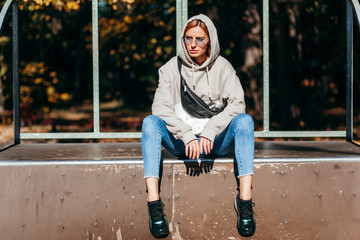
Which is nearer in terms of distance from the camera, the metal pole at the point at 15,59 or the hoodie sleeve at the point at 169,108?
the hoodie sleeve at the point at 169,108

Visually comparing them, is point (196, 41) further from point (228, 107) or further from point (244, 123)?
point (244, 123)

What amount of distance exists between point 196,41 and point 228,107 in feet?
1.65

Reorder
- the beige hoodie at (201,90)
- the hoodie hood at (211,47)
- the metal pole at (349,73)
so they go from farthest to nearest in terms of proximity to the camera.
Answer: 1. the metal pole at (349,73)
2. the hoodie hood at (211,47)
3. the beige hoodie at (201,90)

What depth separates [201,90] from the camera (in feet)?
12.3

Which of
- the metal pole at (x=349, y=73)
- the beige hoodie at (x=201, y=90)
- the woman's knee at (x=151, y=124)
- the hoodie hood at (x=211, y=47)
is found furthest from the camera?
the metal pole at (x=349, y=73)

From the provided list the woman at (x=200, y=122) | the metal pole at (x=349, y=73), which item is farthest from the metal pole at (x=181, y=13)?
the metal pole at (x=349, y=73)

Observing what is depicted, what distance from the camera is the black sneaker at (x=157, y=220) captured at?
3.42m

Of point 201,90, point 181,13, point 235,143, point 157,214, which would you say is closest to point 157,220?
point 157,214

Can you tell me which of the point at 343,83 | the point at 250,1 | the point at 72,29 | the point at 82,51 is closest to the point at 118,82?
the point at 82,51

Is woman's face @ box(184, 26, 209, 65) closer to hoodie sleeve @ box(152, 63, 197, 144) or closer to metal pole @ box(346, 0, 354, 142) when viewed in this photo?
hoodie sleeve @ box(152, 63, 197, 144)

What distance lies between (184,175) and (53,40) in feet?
45.2

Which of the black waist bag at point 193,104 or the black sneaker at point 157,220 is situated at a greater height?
the black waist bag at point 193,104

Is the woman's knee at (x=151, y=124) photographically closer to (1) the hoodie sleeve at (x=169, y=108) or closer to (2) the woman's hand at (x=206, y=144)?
(1) the hoodie sleeve at (x=169, y=108)

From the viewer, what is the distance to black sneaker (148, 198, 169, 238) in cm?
342
